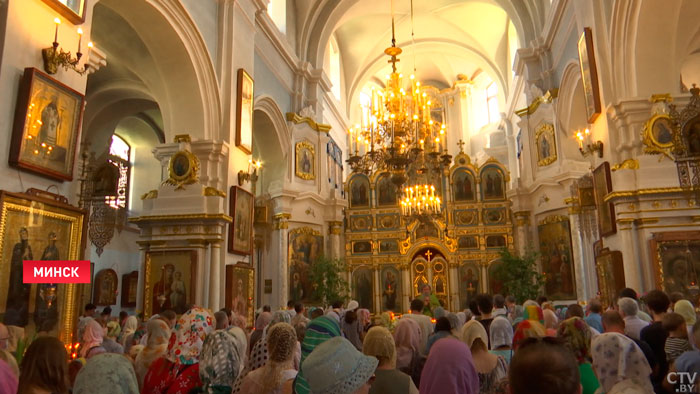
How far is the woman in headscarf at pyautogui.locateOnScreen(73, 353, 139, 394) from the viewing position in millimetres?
2625

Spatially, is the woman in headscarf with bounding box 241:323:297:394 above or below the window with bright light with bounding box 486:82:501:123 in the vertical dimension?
below

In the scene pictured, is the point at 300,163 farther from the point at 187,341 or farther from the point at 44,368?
the point at 44,368

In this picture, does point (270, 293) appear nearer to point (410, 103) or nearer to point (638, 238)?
point (410, 103)

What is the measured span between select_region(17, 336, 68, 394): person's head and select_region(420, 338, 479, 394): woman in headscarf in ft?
6.61

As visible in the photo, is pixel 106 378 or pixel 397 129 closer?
pixel 106 378

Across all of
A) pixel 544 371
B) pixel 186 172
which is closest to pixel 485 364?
pixel 544 371

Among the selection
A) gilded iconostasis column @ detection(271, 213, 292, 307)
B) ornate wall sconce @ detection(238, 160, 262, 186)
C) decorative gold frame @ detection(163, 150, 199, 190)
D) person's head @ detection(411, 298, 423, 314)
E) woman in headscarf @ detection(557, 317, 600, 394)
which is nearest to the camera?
woman in headscarf @ detection(557, 317, 600, 394)

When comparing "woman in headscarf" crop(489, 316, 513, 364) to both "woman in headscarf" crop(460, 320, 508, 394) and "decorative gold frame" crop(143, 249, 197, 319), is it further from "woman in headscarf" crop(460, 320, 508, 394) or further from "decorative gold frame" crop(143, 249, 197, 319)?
"decorative gold frame" crop(143, 249, 197, 319)

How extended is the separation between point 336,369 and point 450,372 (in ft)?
3.27

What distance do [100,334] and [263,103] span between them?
10.4 metres

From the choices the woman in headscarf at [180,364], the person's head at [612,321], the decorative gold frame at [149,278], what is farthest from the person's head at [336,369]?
the decorative gold frame at [149,278]

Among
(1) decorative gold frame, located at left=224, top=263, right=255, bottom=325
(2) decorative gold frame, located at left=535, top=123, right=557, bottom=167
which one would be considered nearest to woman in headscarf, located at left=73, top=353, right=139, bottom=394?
(1) decorative gold frame, located at left=224, top=263, right=255, bottom=325

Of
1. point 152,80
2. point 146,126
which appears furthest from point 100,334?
point 146,126

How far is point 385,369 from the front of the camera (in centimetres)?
307
